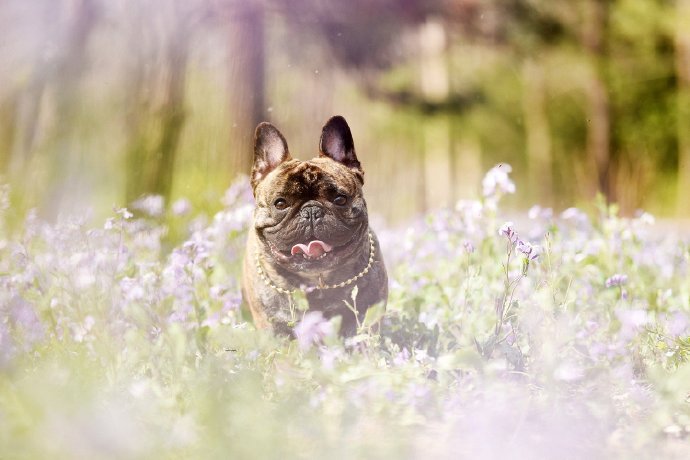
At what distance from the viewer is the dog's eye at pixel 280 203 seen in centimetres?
232

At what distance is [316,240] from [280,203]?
0.19 m

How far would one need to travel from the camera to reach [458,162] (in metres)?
7.17

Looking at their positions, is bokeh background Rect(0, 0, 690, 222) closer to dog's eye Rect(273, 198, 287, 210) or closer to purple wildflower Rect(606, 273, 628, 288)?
purple wildflower Rect(606, 273, 628, 288)

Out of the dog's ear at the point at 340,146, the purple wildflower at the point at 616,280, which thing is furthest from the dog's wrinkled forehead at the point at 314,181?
the purple wildflower at the point at 616,280

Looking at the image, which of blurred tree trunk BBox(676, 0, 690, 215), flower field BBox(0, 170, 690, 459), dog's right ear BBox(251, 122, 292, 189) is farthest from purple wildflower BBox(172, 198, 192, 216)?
blurred tree trunk BBox(676, 0, 690, 215)

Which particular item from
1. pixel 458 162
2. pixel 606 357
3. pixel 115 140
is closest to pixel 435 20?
pixel 458 162

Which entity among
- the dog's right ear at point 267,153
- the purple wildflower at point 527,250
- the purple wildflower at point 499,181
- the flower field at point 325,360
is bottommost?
the flower field at point 325,360

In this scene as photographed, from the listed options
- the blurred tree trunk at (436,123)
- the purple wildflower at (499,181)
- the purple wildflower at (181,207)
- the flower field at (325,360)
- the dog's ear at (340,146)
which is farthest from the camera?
the blurred tree trunk at (436,123)

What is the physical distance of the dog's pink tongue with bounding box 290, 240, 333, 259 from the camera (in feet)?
7.37

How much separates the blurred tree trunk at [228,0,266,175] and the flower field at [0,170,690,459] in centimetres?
42

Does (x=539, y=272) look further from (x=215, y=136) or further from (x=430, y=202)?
(x=430, y=202)

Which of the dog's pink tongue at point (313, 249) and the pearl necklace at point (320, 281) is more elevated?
the dog's pink tongue at point (313, 249)

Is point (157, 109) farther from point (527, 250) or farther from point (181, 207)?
point (527, 250)

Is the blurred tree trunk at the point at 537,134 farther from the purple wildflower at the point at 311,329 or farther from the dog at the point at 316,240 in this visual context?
the purple wildflower at the point at 311,329
